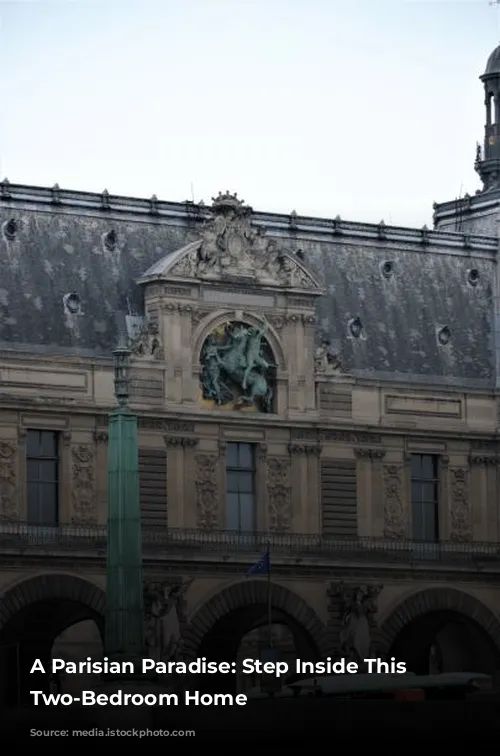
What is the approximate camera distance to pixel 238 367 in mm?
137750

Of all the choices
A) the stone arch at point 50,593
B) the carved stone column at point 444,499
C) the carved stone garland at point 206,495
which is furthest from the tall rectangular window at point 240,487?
the carved stone column at point 444,499

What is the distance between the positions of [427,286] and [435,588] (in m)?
12.8

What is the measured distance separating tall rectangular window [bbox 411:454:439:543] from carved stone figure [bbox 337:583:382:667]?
178 inches

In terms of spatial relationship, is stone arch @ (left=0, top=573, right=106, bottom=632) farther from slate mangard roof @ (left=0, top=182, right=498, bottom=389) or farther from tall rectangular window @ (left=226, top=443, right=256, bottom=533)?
slate mangard roof @ (left=0, top=182, right=498, bottom=389)

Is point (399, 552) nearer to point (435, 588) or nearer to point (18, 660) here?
point (435, 588)

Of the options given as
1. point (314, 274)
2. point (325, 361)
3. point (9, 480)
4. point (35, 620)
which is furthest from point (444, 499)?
point (9, 480)

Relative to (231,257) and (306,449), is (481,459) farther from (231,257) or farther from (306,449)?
(231,257)

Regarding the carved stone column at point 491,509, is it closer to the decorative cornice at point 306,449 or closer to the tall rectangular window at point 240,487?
the decorative cornice at point 306,449

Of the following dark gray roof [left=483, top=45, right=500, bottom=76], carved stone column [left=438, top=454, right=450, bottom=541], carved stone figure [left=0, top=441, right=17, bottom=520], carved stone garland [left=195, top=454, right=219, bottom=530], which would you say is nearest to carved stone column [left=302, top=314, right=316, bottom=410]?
carved stone garland [left=195, top=454, right=219, bottom=530]

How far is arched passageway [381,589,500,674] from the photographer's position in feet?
459

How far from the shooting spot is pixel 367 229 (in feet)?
480

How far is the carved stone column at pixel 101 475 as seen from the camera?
438 ft

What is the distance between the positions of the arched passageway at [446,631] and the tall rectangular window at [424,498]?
2.47 meters

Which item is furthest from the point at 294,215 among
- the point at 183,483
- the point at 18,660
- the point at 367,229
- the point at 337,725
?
the point at 337,725
